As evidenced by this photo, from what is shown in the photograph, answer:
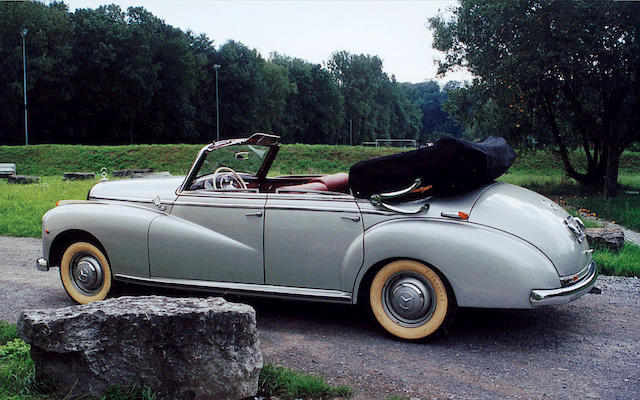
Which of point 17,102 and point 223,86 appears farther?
point 223,86

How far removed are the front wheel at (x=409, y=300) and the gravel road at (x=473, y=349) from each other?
140 mm

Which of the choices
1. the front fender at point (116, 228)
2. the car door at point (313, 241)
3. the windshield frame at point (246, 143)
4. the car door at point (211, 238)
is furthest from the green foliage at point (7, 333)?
the car door at point (313, 241)

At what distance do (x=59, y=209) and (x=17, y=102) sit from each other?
46.7 m

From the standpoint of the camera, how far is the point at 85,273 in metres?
5.40

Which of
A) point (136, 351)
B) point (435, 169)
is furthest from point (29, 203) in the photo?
point (435, 169)

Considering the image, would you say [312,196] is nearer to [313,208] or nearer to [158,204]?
[313,208]

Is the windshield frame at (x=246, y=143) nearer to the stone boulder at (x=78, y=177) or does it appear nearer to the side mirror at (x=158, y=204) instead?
the side mirror at (x=158, y=204)

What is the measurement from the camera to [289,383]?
351cm

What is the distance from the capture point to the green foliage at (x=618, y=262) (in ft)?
22.4

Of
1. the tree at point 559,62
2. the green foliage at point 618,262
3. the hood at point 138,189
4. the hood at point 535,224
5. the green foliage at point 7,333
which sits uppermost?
the tree at point 559,62

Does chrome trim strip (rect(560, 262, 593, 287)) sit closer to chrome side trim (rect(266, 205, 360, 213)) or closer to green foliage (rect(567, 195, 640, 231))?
chrome side trim (rect(266, 205, 360, 213))

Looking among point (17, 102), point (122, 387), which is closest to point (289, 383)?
point (122, 387)

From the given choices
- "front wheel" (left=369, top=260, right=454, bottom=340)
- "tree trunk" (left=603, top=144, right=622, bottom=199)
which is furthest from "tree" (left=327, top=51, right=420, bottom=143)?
"front wheel" (left=369, top=260, right=454, bottom=340)

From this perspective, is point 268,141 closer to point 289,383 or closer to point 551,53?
point 289,383
